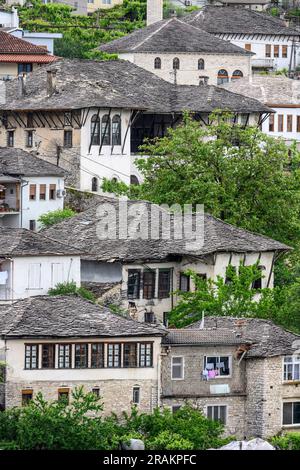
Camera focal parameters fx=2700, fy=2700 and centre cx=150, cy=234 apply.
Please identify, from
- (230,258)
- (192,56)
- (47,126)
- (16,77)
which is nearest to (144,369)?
(230,258)

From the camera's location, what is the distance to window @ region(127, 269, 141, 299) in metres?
94.7

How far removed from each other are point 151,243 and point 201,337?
14117mm

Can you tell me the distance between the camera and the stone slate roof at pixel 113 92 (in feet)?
376

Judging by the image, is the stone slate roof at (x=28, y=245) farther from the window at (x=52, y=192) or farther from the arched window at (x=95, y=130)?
the arched window at (x=95, y=130)

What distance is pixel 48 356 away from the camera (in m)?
80.5

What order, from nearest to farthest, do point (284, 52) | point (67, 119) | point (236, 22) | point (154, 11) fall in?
point (67, 119) < point (154, 11) < point (236, 22) < point (284, 52)

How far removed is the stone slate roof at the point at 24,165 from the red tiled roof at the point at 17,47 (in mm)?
22002

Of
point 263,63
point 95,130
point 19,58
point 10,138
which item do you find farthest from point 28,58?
point 263,63

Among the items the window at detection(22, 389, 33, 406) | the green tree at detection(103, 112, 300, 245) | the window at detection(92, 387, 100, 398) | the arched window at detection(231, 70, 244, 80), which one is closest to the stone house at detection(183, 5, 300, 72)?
the arched window at detection(231, 70, 244, 80)

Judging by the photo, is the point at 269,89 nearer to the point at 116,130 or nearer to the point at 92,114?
the point at 116,130

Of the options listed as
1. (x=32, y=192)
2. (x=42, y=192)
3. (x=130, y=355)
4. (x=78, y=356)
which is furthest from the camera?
(x=42, y=192)

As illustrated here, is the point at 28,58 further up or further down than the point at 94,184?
further up

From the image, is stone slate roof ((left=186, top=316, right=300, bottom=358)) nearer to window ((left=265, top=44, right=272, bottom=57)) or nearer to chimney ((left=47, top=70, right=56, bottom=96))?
chimney ((left=47, top=70, right=56, bottom=96))

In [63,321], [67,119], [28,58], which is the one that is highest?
[63,321]
